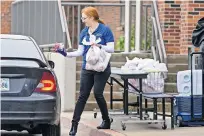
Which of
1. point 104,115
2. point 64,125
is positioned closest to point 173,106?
point 104,115

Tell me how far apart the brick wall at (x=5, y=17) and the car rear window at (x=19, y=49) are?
15.2m

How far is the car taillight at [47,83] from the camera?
9305 mm

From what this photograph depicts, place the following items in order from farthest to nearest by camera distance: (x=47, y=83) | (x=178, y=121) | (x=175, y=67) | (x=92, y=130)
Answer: (x=175, y=67)
(x=178, y=121)
(x=92, y=130)
(x=47, y=83)

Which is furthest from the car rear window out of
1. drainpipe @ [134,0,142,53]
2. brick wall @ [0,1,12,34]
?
brick wall @ [0,1,12,34]

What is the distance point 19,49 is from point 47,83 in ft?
2.67

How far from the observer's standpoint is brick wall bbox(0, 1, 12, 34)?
82.9 ft

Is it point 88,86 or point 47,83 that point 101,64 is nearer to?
point 88,86

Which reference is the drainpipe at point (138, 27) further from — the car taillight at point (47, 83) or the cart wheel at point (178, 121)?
the car taillight at point (47, 83)

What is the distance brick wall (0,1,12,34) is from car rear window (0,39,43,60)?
15.2 meters

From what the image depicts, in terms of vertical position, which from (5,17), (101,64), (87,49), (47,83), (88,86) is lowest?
(88,86)

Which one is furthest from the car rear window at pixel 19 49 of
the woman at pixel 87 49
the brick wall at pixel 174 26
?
the brick wall at pixel 174 26

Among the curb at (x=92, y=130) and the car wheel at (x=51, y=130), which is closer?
the car wheel at (x=51, y=130)

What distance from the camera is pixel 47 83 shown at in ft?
30.7

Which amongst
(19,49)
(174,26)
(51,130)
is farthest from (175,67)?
(19,49)
